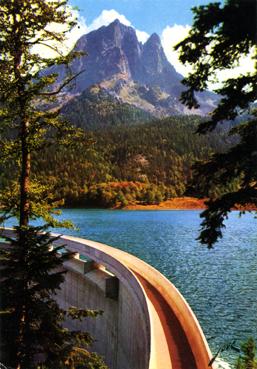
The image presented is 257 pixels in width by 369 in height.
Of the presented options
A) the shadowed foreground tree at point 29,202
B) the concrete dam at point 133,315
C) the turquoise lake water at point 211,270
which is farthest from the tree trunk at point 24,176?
the turquoise lake water at point 211,270

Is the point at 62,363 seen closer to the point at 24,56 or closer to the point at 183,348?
the point at 183,348

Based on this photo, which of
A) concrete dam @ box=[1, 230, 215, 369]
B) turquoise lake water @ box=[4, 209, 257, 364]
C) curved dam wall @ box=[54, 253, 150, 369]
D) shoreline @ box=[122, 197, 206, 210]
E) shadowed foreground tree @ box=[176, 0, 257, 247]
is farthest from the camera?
shoreline @ box=[122, 197, 206, 210]

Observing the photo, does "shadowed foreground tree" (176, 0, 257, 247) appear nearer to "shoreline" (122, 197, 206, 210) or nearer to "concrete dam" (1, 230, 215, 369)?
"concrete dam" (1, 230, 215, 369)

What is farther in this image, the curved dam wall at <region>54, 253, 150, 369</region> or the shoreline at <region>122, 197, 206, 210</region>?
the shoreline at <region>122, 197, 206, 210</region>

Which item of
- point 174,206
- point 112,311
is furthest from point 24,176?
point 174,206

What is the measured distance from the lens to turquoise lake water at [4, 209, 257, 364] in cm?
2995

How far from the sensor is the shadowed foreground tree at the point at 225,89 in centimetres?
834

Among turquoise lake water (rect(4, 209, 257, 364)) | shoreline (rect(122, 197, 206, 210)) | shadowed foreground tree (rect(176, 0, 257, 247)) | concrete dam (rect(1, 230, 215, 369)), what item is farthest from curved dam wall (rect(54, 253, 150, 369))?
shoreline (rect(122, 197, 206, 210))

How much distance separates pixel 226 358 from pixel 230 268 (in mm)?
22649

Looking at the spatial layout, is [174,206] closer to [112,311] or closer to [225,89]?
[112,311]

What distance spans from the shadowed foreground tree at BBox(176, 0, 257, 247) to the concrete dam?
22.6 ft

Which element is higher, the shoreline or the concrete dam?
the shoreline

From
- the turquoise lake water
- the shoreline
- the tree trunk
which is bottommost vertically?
the turquoise lake water

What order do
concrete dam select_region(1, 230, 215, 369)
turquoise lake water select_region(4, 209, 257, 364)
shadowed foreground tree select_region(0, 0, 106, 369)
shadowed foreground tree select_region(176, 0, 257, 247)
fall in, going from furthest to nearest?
turquoise lake water select_region(4, 209, 257, 364)
concrete dam select_region(1, 230, 215, 369)
shadowed foreground tree select_region(0, 0, 106, 369)
shadowed foreground tree select_region(176, 0, 257, 247)
